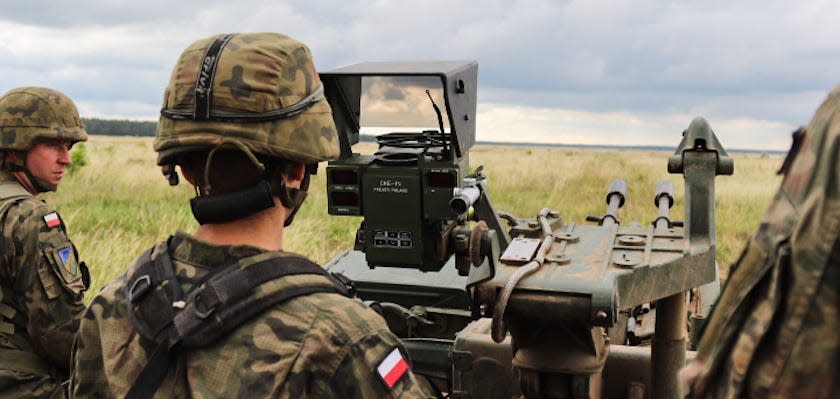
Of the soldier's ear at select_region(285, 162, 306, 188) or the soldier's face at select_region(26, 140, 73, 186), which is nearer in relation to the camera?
the soldier's ear at select_region(285, 162, 306, 188)

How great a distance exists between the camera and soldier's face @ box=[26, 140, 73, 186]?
14.6 ft

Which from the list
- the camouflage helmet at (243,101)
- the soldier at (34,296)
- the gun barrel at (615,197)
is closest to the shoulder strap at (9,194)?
the soldier at (34,296)

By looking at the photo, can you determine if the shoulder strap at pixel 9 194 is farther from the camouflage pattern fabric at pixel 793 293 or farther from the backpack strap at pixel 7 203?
the camouflage pattern fabric at pixel 793 293

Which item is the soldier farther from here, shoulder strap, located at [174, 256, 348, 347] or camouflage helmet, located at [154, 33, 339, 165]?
shoulder strap, located at [174, 256, 348, 347]

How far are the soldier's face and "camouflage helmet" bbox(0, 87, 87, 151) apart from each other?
0.15 ft

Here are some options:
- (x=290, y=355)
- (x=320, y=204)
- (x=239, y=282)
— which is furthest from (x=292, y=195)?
(x=320, y=204)

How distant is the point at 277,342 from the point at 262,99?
60 centimetres

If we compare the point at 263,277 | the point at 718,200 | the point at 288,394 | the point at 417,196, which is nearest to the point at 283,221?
the point at 263,277

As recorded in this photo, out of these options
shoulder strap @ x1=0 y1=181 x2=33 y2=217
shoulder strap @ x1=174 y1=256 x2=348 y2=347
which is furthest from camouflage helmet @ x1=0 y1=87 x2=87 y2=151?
shoulder strap @ x1=174 y1=256 x2=348 y2=347

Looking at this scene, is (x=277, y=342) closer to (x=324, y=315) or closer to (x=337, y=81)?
(x=324, y=315)

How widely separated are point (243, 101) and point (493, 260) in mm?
1364

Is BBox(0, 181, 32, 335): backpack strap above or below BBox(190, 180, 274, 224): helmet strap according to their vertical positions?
below

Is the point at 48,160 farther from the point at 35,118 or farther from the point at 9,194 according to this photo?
the point at 9,194

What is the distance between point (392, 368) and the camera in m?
2.00
